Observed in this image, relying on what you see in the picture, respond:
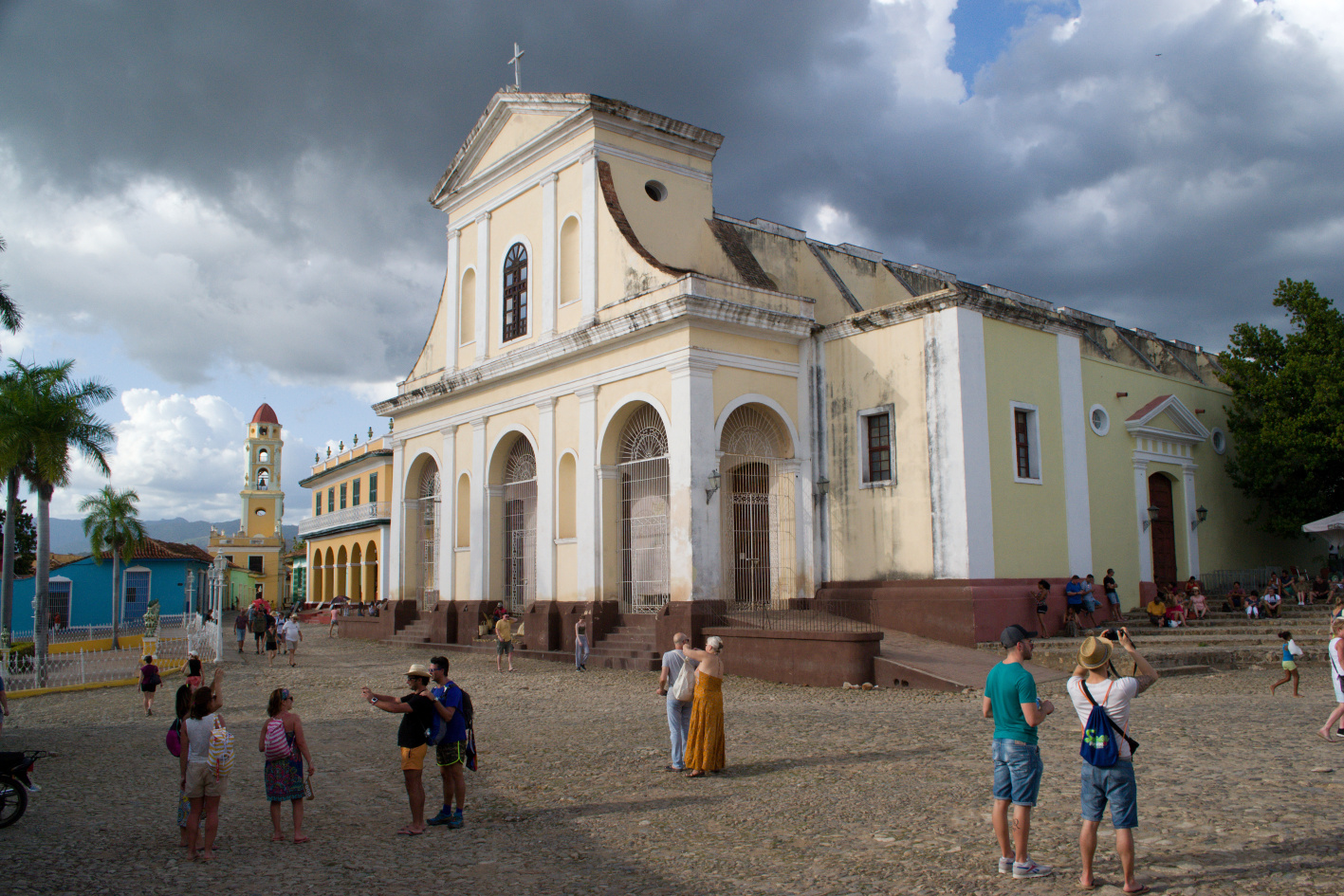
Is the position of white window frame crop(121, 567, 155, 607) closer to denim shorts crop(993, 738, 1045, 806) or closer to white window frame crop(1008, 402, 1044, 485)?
white window frame crop(1008, 402, 1044, 485)

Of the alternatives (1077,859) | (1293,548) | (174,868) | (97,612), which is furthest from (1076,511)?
(97,612)

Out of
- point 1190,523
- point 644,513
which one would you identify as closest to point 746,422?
point 644,513

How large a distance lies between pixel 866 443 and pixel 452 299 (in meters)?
11.5

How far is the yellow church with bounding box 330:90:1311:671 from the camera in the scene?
16703 millimetres

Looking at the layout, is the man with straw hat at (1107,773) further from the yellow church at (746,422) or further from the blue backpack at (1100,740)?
the yellow church at (746,422)

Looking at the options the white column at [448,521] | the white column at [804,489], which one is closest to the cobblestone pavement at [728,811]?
the white column at [804,489]

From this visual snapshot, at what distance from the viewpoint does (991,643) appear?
612 inches

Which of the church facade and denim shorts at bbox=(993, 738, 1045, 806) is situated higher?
the church facade

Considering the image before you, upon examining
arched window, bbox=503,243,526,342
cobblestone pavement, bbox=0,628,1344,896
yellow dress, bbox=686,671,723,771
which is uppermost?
arched window, bbox=503,243,526,342

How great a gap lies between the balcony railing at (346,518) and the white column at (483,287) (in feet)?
51.5

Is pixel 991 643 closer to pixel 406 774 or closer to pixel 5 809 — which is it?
pixel 406 774

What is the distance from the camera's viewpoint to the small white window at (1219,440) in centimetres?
2303

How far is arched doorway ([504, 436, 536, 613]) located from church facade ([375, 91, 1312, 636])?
3.4 inches

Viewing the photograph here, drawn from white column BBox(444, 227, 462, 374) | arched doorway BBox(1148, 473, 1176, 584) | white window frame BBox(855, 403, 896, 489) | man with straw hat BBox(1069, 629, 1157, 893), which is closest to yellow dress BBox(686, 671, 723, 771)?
man with straw hat BBox(1069, 629, 1157, 893)
